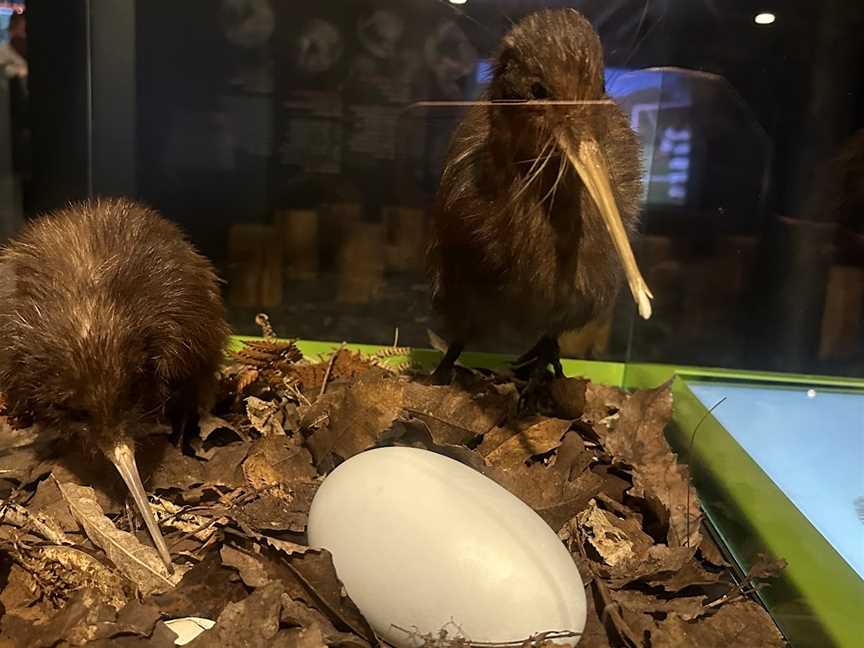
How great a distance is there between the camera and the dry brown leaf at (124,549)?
4.04ft

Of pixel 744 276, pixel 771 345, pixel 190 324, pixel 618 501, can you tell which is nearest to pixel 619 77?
pixel 744 276

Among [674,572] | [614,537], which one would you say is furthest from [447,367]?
[674,572]

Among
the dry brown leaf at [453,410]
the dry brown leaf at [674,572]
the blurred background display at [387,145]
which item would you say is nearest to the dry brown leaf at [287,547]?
the dry brown leaf at [453,410]

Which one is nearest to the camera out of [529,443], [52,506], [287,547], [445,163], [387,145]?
[287,547]

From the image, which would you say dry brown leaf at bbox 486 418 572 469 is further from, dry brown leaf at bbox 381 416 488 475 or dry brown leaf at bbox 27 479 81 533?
dry brown leaf at bbox 27 479 81 533

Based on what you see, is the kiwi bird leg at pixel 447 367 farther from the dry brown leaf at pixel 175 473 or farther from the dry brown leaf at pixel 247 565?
the dry brown leaf at pixel 247 565

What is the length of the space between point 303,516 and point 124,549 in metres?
0.27

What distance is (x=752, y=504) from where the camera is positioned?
4.92ft

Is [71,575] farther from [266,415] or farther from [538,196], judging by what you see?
[538,196]

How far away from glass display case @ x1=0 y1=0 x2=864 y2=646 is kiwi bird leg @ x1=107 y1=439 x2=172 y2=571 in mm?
826

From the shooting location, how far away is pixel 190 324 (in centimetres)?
153

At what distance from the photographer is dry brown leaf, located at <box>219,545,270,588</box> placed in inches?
46.7

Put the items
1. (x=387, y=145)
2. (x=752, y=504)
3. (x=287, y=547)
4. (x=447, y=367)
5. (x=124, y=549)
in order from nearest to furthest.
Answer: (x=287, y=547)
(x=124, y=549)
(x=752, y=504)
(x=447, y=367)
(x=387, y=145)

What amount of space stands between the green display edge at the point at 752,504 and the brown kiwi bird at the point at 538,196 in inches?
14.5
